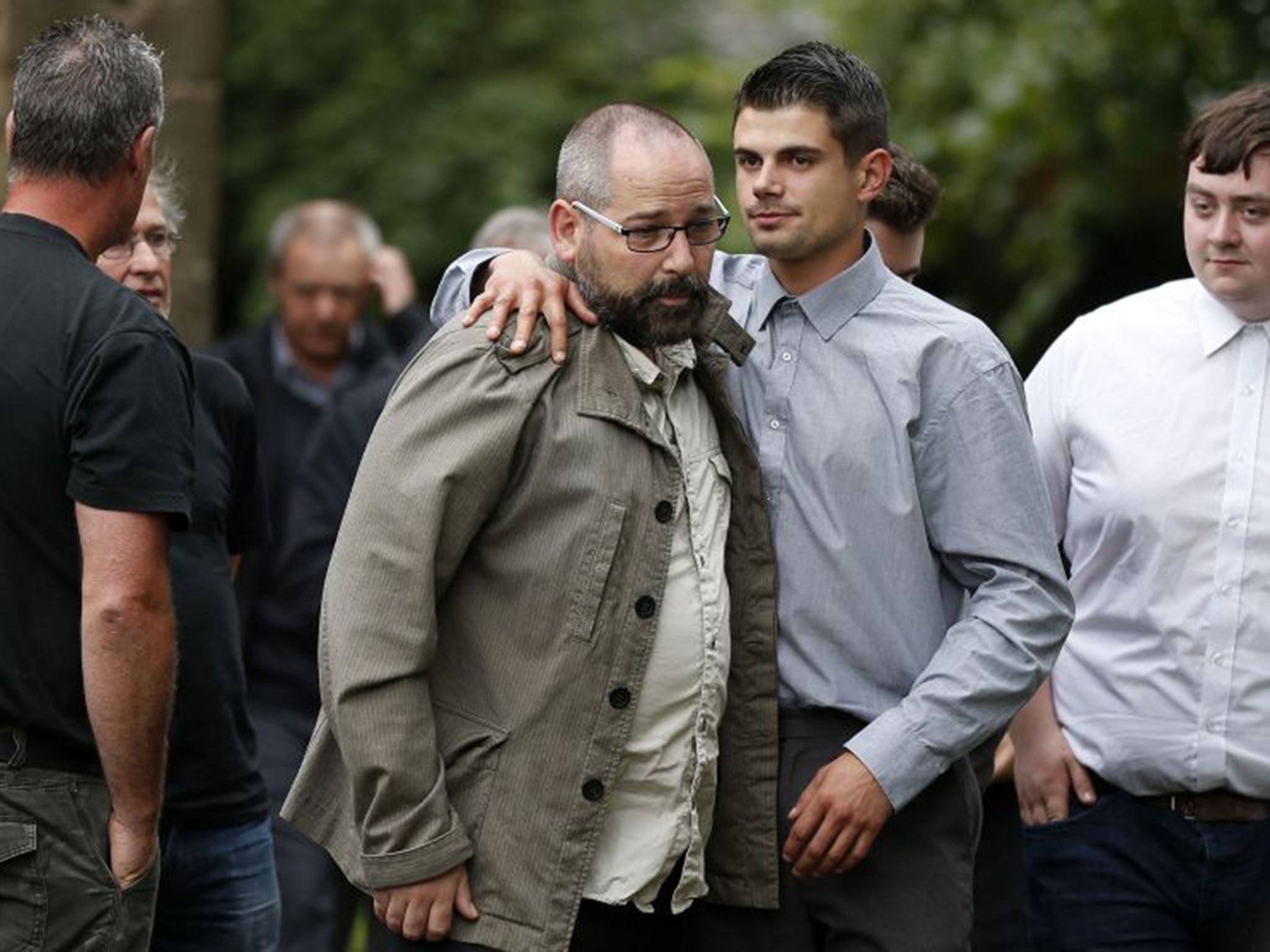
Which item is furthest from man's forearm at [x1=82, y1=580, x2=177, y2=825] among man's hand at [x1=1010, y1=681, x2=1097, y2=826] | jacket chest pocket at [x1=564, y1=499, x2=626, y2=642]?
man's hand at [x1=1010, y1=681, x2=1097, y2=826]

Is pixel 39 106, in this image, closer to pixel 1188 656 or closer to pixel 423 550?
pixel 423 550

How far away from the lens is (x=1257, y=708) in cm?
474

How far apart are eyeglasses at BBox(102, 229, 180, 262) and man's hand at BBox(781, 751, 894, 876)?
1.91 meters

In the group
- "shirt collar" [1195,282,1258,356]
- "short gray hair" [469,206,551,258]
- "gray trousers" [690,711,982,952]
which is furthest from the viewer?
"short gray hair" [469,206,551,258]

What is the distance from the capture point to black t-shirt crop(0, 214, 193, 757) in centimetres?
399

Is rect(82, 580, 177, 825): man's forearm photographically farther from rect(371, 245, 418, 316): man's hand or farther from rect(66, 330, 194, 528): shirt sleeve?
rect(371, 245, 418, 316): man's hand

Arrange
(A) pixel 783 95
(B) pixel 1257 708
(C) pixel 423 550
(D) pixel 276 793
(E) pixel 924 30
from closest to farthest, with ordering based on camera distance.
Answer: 1. (C) pixel 423 550
2. (A) pixel 783 95
3. (B) pixel 1257 708
4. (D) pixel 276 793
5. (E) pixel 924 30

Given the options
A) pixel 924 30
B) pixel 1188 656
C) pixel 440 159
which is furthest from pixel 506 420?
pixel 440 159

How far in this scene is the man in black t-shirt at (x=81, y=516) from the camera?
3.99 m

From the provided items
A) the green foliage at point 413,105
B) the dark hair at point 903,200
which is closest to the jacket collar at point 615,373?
the dark hair at point 903,200

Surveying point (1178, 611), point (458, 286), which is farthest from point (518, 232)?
point (1178, 611)

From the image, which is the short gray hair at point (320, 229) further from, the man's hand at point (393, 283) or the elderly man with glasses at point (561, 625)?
the elderly man with glasses at point (561, 625)

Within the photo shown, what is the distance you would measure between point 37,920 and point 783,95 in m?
1.98

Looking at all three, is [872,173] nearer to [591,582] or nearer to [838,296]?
[838,296]
